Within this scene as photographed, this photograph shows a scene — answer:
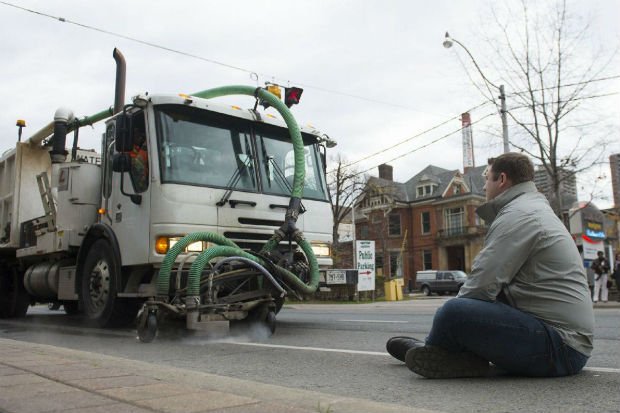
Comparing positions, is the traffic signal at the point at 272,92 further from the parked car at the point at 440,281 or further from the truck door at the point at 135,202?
the parked car at the point at 440,281

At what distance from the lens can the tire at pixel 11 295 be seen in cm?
1105

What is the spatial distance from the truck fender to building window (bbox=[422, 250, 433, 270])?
44.9 metres

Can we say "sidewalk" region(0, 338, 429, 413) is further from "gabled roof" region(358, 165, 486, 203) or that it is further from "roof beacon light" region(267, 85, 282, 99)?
"gabled roof" region(358, 165, 486, 203)

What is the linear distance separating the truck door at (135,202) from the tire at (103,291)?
0.29 meters

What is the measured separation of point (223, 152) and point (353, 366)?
143 inches

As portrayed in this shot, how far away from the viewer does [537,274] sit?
3418mm

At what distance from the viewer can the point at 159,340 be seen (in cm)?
671

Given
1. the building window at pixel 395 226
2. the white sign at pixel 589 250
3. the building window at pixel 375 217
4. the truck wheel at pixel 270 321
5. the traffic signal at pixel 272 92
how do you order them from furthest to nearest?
the building window at pixel 395 226, the building window at pixel 375 217, the white sign at pixel 589 250, the traffic signal at pixel 272 92, the truck wheel at pixel 270 321

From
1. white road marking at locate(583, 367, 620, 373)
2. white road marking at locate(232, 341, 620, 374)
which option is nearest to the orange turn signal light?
white road marking at locate(232, 341, 620, 374)

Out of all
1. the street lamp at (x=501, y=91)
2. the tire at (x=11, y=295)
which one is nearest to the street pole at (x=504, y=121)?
the street lamp at (x=501, y=91)

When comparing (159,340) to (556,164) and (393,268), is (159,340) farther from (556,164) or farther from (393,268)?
(393,268)

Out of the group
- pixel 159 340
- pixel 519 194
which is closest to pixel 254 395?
pixel 519 194

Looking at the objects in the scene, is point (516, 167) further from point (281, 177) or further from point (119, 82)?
point (119, 82)

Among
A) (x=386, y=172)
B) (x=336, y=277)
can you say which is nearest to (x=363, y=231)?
(x=386, y=172)
